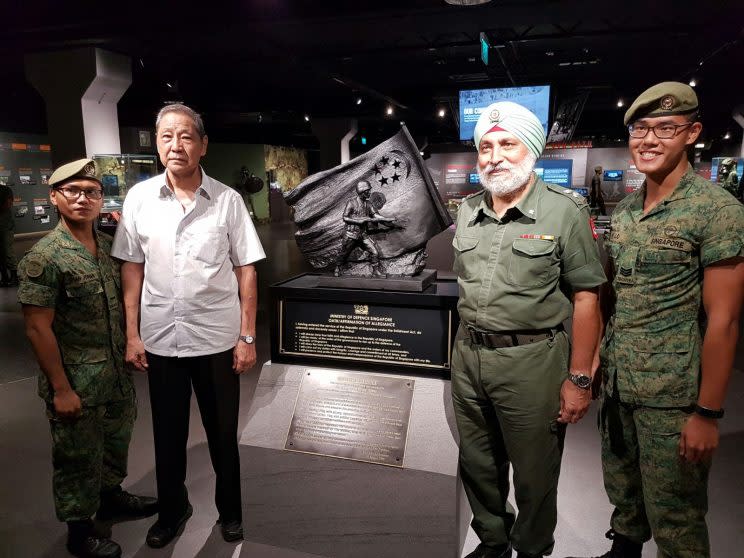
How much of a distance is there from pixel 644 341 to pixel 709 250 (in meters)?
0.34

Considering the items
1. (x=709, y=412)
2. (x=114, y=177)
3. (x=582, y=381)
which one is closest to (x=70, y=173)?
(x=582, y=381)

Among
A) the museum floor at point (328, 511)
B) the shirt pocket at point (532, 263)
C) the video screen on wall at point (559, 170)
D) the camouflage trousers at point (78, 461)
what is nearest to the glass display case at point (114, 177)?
the museum floor at point (328, 511)

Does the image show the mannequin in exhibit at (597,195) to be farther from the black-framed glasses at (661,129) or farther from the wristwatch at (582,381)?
the wristwatch at (582,381)

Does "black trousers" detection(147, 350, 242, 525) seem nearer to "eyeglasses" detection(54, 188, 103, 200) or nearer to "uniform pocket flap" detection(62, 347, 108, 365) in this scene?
"uniform pocket flap" detection(62, 347, 108, 365)

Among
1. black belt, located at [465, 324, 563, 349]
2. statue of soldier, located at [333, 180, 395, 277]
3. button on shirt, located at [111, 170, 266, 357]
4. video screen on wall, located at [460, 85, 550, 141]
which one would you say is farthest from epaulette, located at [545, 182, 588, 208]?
video screen on wall, located at [460, 85, 550, 141]

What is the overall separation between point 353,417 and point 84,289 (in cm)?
124

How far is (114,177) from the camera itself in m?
6.46

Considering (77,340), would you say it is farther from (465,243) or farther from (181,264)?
(465,243)

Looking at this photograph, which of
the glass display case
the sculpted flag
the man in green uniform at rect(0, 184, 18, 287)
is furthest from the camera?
the man in green uniform at rect(0, 184, 18, 287)

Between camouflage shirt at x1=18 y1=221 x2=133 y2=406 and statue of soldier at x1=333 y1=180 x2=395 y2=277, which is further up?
statue of soldier at x1=333 y1=180 x2=395 y2=277

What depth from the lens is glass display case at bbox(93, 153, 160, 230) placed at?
6355 millimetres

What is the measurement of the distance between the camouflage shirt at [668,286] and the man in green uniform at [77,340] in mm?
2027

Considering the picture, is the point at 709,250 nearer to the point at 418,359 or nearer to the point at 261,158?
the point at 418,359

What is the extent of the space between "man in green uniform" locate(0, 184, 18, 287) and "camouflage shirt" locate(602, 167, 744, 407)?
27.9 ft
